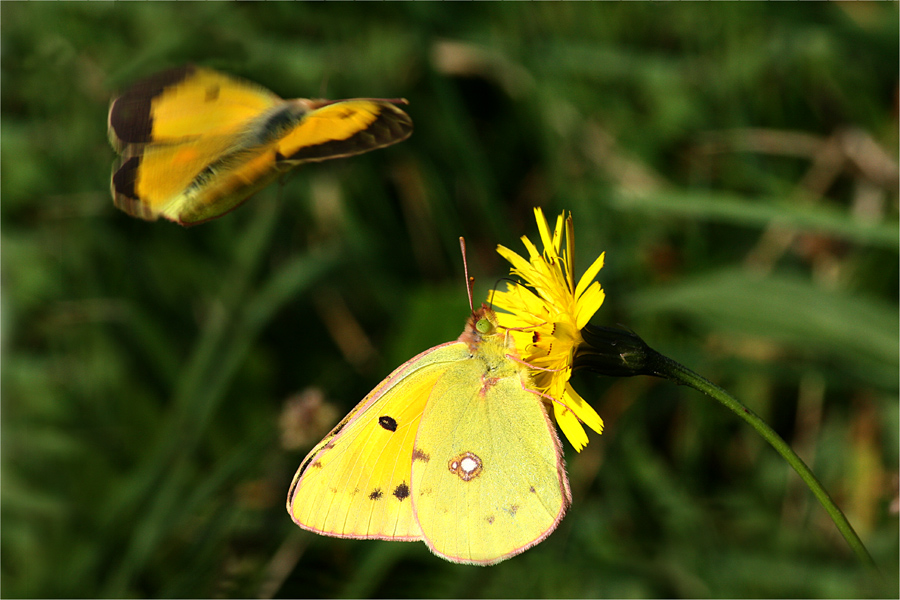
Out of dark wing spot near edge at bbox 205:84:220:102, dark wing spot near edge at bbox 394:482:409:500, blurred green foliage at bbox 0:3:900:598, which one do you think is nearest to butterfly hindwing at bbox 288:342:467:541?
dark wing spot near edge at bbox 394:482:409:500

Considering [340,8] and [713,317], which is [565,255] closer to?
[713,317]

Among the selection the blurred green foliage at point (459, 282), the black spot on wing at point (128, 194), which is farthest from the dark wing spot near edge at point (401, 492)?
the blurred green foliage at point (459, 282)

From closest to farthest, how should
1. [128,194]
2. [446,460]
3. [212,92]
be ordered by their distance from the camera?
[128,194] → [212,92] → [446,460]

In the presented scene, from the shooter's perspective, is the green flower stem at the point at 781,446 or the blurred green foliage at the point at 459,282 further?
the blurred green foliage at the point at 459,282

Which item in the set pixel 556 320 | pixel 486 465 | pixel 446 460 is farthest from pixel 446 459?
pixel 556 320

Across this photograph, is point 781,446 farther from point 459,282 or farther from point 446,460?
point 459,282

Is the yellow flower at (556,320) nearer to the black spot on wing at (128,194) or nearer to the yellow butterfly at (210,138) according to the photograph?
the yellow butterfly at (210,138)
